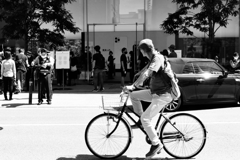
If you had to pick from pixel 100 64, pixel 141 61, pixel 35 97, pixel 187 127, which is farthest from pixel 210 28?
pixel 187 127

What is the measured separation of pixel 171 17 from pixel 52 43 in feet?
19.3

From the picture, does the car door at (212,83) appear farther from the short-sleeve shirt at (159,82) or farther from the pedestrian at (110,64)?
the pedestrian at (110,64)

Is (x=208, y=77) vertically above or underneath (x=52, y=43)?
underneath

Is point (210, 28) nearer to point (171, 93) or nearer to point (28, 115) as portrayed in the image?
point (28, 115)

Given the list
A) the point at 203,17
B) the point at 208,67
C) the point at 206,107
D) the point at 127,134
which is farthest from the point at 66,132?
the point at 203,17

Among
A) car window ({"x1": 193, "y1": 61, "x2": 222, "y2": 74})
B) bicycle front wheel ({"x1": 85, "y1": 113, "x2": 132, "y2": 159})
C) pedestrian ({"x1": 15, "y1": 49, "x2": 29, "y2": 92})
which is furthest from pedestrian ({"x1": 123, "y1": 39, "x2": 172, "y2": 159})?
pedestrian ({"x1": 15, "y1": 49, "x2": 29, "y2": 92})

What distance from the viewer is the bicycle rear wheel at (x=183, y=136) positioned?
561 cm

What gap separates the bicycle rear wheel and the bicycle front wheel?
58 cm

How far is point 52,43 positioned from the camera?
58.6ft

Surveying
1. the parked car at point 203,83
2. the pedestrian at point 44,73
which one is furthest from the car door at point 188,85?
the pedestrian at point 44,73

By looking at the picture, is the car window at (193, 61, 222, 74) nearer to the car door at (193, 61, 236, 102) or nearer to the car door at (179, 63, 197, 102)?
the car door at (193, 61, 236, 102)

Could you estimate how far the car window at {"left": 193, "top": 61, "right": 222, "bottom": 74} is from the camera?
36.0ft

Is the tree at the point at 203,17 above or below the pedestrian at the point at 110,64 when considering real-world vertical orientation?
above

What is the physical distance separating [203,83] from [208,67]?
2.04 ft
